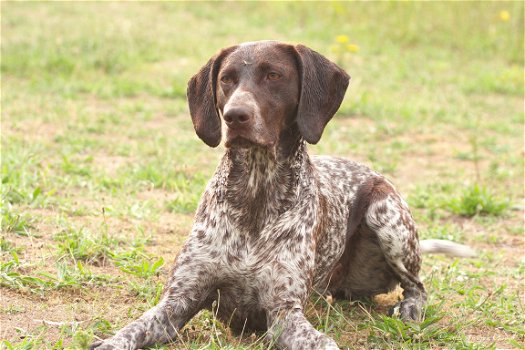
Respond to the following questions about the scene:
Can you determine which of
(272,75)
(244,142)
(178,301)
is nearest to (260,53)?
(272,75)

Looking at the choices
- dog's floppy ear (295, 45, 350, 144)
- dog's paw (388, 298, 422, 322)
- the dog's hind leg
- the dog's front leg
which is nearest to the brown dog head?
dog's floppy ear (295, 45, 350, 144)

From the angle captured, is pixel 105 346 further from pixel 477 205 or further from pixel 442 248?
pixel 477 205

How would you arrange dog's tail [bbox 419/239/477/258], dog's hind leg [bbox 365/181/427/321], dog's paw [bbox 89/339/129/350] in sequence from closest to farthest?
dog's paw [bbox 89/339/129/350]
dog's hind leg [bbox 365/181/427/321]
dog's tail [bbox 419/239/477/258]

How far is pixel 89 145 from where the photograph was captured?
8.05 meters

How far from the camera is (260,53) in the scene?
4.27m

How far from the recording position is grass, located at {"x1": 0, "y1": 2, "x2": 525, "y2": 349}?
467 cm

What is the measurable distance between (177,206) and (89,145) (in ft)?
6.22

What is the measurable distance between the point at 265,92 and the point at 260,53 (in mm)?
236

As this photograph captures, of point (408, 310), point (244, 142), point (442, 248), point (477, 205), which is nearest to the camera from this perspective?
point (244, 142)

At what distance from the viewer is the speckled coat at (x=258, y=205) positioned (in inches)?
160

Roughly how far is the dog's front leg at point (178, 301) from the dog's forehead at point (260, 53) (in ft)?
3.11

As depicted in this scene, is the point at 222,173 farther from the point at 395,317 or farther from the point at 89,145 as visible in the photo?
the point at 89,145

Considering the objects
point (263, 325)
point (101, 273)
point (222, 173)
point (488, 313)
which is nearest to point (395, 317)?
point (488, 313)

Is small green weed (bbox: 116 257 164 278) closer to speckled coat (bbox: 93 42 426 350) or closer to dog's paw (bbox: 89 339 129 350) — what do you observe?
speckled coat (bbox: 93 42 426 350)
